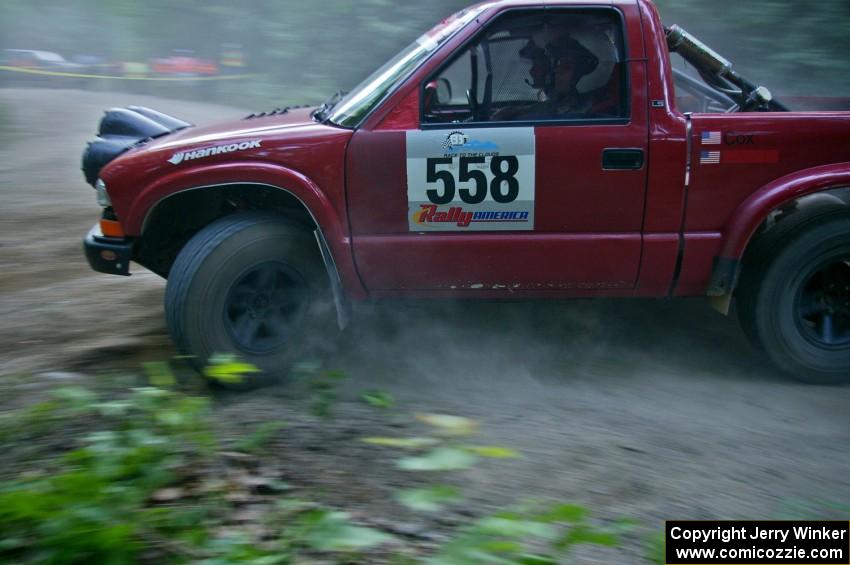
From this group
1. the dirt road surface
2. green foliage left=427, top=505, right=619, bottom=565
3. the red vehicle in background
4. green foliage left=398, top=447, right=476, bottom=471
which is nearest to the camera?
green foliage left=398, top=447, right=476, bottom=471

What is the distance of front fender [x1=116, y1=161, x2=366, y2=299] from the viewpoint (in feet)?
13.1

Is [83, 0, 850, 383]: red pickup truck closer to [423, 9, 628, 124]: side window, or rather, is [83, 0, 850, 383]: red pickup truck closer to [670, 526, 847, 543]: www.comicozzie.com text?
[423, 9, 628, 124]: side window

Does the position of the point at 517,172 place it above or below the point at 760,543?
above

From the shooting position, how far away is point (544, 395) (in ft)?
13.8

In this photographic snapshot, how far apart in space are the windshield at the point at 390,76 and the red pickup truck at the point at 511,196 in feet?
0.06

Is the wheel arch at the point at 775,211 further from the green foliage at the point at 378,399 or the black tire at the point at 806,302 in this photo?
the green foliage at the point at 378,399

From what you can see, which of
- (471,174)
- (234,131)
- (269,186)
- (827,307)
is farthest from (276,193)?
(827,307)

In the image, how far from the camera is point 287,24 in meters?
14.6

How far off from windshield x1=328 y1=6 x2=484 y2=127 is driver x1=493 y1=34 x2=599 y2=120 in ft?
1.34

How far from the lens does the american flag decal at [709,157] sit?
399 cm

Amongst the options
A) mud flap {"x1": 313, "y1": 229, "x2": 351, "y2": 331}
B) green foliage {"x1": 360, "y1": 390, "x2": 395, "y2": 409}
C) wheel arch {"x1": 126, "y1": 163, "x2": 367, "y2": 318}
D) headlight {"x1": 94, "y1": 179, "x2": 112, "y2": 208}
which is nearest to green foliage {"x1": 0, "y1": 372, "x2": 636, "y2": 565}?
green foliage {"x1": 360, "y1": 390, "x2": 395, "y2": 409}

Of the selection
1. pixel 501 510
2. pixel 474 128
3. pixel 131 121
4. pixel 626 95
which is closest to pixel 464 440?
pixel 501 510

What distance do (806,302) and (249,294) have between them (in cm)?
298

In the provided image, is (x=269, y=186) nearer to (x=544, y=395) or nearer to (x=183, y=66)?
(x=544, y=395)
